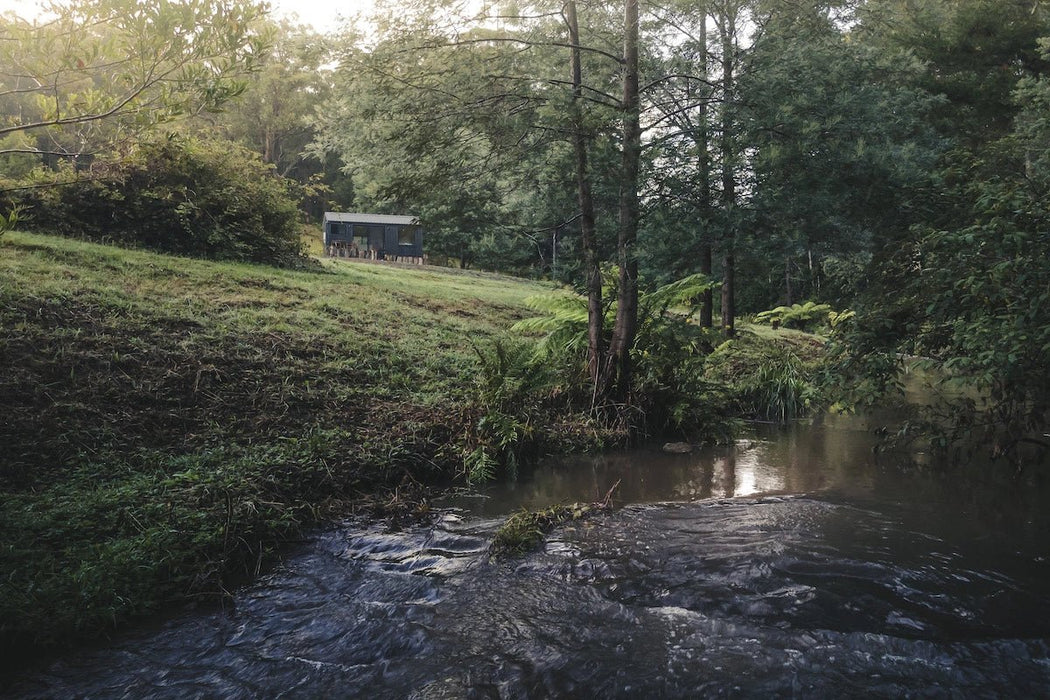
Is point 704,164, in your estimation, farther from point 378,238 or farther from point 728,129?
point 378,238

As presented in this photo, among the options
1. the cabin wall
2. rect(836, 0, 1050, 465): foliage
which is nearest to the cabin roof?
the cabin wall

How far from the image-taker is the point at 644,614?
375cm

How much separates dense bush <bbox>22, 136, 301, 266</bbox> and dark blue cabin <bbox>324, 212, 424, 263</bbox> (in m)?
13.9

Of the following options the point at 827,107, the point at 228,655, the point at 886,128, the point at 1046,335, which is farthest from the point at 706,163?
the point at 228,655

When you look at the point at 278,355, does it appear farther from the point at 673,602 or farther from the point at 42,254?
the point at 673,602

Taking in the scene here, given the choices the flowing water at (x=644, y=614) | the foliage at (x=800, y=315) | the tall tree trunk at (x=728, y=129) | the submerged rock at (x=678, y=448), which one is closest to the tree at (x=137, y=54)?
the flowing water at (x=644, y=614)

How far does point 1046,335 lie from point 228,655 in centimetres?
483

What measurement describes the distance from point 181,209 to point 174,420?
750 centimetres

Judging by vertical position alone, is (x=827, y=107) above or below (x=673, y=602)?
above

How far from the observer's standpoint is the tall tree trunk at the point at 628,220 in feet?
22.8

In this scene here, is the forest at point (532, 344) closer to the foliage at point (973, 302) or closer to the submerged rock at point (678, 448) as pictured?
the foliage at point (973, 302)

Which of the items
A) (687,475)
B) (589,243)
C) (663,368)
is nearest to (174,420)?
(589,243)

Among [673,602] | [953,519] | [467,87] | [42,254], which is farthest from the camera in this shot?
[42,254]

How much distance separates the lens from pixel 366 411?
→ 6.89m
